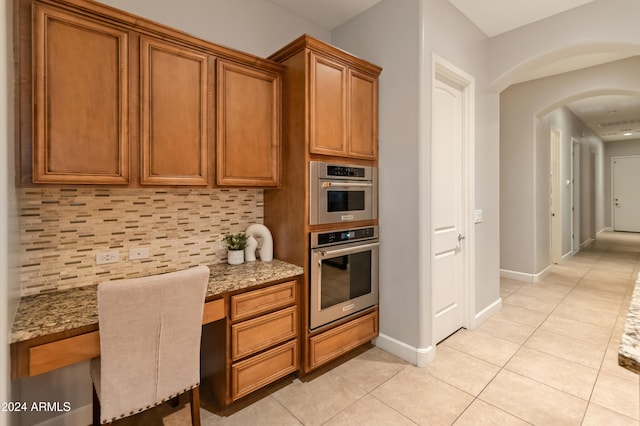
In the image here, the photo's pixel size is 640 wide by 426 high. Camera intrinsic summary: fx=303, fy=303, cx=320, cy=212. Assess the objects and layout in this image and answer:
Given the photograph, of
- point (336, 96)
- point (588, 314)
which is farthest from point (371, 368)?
point (588, 314)

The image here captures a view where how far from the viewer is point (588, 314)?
132 inches

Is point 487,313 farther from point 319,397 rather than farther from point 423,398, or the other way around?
point 319,397

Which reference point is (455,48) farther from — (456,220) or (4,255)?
(4,255)

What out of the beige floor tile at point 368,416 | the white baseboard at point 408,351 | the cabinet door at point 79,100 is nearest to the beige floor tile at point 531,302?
the white baseboard at point 408,351

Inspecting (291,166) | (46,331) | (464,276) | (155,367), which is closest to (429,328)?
(464,276)

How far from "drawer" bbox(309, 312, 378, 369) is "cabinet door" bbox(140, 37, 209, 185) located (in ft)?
4.67

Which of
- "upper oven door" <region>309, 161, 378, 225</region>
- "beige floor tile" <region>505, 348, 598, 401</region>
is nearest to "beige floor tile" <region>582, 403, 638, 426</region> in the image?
"beige floor tile" <region>505, 348, 598, 401</region>

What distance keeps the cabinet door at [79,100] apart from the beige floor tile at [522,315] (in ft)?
12.5

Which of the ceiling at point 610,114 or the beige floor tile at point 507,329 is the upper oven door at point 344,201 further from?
the ceiling at point 610,114

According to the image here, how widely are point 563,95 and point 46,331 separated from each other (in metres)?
5.79

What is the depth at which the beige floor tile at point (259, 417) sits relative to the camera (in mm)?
1830

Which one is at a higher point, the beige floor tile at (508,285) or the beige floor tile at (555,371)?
the beige floor tile at (508,285)

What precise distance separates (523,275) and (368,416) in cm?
394

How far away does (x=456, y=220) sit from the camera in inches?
116
